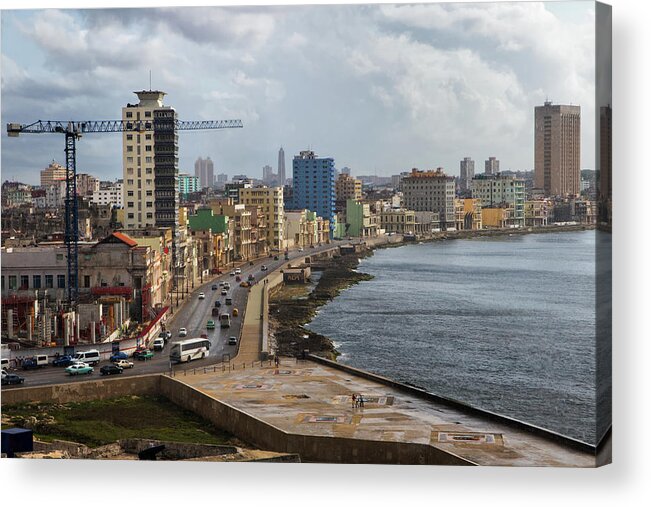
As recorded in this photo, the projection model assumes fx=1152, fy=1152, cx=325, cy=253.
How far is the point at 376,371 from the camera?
41.1 feet

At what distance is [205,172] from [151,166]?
26.0 inches

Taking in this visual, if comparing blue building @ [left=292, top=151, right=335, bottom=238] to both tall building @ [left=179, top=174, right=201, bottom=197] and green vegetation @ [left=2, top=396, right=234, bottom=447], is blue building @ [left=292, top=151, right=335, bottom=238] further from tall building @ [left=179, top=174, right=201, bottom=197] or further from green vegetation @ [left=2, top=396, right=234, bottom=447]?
green vegetation @ [left=2, top=396, right=234, bottom=447]

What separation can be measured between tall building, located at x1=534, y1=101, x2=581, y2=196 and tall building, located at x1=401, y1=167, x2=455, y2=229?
4.46 ft

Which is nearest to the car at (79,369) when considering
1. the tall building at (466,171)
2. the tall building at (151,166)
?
the tall building at (151,166)

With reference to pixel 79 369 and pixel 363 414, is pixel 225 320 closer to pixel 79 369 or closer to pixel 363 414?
pixel 79 369

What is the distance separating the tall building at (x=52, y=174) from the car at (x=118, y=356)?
1.94m

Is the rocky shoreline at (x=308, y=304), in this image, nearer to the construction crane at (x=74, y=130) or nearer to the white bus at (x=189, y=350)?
the white bus at (x=189, y=350)

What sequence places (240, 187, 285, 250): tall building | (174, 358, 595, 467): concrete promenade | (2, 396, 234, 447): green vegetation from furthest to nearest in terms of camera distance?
1. (240, 187, 285, 250): tall building
2. (2, 396, 234, 447): green vegetation
3. (174, 358, 595, 467): concrete promenade

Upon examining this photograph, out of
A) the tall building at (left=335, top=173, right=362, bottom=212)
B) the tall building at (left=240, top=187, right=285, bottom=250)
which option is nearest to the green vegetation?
the tall building at (left=240, top=187, right=285, bottom=250)

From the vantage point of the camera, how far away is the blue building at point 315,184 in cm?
1185

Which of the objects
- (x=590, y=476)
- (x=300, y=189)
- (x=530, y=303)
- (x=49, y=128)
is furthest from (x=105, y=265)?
(x=590, y=476)

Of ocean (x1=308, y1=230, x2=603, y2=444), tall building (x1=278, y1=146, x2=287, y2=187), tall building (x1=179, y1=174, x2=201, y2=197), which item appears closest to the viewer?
ocean (x1=308, y1=230, x2=603, y2=444)

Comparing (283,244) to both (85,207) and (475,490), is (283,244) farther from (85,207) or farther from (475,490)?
(475,490)

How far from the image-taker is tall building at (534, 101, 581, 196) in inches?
374
